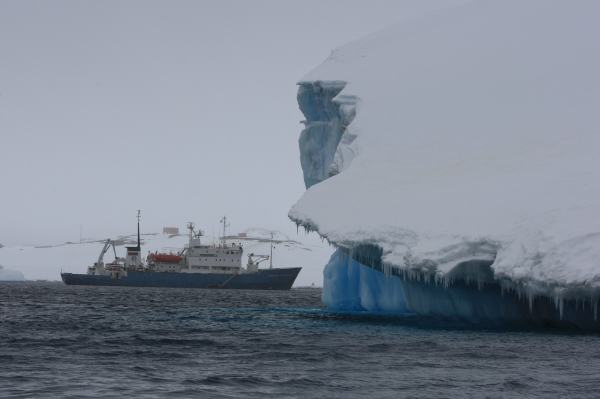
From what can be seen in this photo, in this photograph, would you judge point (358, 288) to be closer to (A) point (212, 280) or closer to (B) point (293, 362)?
(B) point (293, 362)

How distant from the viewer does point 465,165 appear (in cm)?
2381

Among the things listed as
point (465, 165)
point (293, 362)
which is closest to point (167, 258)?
point (465, 165)

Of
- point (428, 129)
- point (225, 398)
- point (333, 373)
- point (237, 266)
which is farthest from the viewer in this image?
point (237, 266)

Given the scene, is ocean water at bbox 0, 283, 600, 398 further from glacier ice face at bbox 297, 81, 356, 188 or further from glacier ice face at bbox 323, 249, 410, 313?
glacier ice face at bbox 297, 81, 356, 188

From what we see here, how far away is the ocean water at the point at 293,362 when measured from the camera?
11023 mm

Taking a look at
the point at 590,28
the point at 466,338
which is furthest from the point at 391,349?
the point at 590,28

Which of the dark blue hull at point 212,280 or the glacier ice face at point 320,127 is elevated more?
the glacier ice face at point 320,127

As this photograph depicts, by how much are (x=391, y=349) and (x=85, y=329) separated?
343 inches

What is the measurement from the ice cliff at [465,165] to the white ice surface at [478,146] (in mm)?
54

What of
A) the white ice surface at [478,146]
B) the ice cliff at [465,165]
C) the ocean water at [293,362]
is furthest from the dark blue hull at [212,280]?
the ocean water at [293,362]

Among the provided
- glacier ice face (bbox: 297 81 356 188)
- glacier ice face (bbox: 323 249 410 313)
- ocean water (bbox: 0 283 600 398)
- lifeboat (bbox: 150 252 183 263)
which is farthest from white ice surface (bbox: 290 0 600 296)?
lifeboat (bbox: 150 252 183 263)

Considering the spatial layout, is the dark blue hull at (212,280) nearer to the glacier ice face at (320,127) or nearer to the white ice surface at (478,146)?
the white ice surface at (478,146)

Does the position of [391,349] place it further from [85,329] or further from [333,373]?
[85,329]

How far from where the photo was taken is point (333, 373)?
12602 millimetres
